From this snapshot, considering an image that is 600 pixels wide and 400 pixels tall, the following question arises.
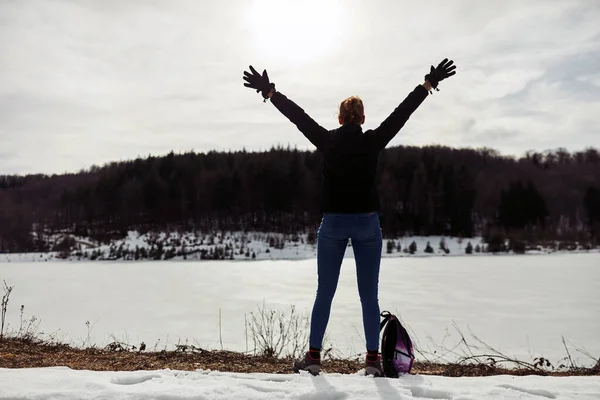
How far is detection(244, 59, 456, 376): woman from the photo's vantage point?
9.98ft

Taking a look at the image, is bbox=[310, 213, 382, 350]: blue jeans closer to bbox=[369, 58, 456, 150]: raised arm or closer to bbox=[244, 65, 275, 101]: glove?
bbox=[369, 58, 456, 150]: raised arm

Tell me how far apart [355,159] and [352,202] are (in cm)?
28

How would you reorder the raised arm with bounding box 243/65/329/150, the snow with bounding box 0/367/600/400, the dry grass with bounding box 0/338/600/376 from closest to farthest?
the snow with bounding box 0/367/600/400 → the raised arm with bounding box 243/65/329/150 → the dry grass with bounding box 0/338/600/376

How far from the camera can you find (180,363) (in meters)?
4.15

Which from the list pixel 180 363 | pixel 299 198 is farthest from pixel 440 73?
pixel 299 198

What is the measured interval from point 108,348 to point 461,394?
4.20 metres

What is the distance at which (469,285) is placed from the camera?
57.9ft

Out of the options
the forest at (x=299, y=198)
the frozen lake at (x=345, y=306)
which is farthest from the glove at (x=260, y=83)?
the forest at (x=299, y=198)

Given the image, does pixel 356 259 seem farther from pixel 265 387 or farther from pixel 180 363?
pixel 180 363

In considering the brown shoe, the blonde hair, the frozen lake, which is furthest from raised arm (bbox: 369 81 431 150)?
the frozen lake

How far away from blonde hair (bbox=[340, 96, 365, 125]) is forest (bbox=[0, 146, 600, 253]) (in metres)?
46.4

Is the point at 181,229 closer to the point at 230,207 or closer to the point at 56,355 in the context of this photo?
the point at 230,207

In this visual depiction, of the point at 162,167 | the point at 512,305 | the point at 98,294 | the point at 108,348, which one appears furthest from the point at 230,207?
the point at 108,348

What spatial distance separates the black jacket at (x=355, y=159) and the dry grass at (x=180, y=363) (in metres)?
1.36
